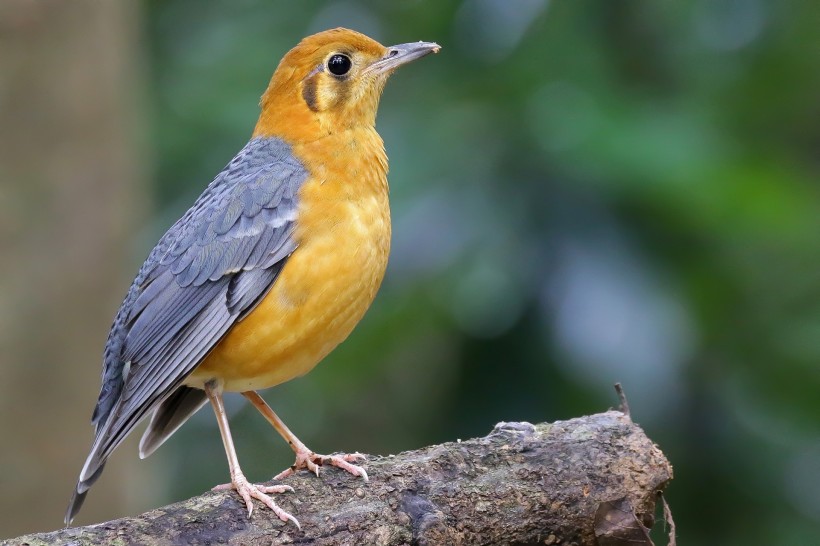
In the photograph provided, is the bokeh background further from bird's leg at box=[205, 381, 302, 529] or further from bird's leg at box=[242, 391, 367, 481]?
bird's leg at box=[205, 381, 302, 529]

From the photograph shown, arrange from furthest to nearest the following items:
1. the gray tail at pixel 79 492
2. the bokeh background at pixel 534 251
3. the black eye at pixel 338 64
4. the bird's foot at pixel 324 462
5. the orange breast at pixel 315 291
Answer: the bokeh background at pixel 534 251, the black eye at pixel 338 64, the gray tail at pixel 79 492, the orange breast at pixel 315 291, the bird's foot at pixel 324 462

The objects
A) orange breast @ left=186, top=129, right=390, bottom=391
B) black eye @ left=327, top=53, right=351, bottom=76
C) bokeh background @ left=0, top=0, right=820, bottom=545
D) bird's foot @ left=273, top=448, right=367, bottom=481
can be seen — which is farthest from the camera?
bokeh background @ left=0, top=0, right=820, bottom=545

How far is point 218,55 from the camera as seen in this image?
30.7ft

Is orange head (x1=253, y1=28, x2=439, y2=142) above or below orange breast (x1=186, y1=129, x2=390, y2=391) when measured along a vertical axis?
above

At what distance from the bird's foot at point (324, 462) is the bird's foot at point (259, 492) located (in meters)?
0.29

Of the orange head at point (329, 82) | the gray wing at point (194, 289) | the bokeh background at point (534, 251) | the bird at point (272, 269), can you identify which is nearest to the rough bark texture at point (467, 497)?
the bird at point (272, 269)

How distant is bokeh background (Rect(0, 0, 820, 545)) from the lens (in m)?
7.16

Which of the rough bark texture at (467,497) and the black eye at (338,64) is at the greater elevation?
the black eye at (338,64)

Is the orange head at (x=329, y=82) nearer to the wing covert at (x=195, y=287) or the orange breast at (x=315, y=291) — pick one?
the wing covert at (x=195, y=287)

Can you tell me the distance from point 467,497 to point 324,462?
0.76 metres

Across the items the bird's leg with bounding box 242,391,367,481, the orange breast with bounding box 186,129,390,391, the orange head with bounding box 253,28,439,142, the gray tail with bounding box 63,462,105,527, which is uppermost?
the orange head with bounding box 253,28,439,142

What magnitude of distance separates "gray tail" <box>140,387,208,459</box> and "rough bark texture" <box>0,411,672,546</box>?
3.23ft

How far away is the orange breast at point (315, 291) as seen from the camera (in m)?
5.38

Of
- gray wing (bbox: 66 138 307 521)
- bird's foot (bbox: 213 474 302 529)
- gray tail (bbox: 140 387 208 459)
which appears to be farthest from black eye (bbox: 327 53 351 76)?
bird's foot (bbox: 213 474 302 529)
